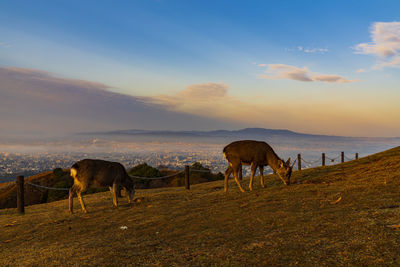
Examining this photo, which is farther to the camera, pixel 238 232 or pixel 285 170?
pixel 285 170

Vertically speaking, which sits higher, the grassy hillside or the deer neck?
the deer neck

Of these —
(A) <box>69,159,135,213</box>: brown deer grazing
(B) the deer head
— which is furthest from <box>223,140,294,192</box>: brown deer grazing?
(A) <box>69,159,135,213</box>: brown deer grazing

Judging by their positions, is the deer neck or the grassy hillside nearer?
the grassy hillside

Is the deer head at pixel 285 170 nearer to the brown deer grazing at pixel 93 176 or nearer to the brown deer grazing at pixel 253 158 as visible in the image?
the brown deer grazing at pixel 253 158

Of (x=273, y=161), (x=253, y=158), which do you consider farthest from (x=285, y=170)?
(x=253, y=158)

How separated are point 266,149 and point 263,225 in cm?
702

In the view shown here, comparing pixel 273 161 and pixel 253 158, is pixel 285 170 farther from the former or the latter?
pixel 253 158

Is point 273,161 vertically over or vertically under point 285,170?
over

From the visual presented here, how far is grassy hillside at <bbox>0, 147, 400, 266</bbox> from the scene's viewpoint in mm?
5230

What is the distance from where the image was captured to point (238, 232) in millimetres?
6777

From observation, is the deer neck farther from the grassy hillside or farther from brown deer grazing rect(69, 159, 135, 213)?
brown deer grazing rect(69, 159, 135, 213)

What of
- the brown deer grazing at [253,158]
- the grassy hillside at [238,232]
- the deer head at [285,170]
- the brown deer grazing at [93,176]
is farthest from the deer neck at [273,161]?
the brown deer grazing at [93,176]

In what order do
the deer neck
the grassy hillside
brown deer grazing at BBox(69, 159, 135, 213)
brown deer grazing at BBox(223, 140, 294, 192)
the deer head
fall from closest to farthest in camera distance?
1. the grassy hillside
2. brown deer grazing at BBox(69, 159, 135, 213)
3. the deer head
4. brown deer grazing at BBox(223, 140, 294, 192)
5. the deer neck

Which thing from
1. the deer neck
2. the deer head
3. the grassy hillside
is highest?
the deer neck
